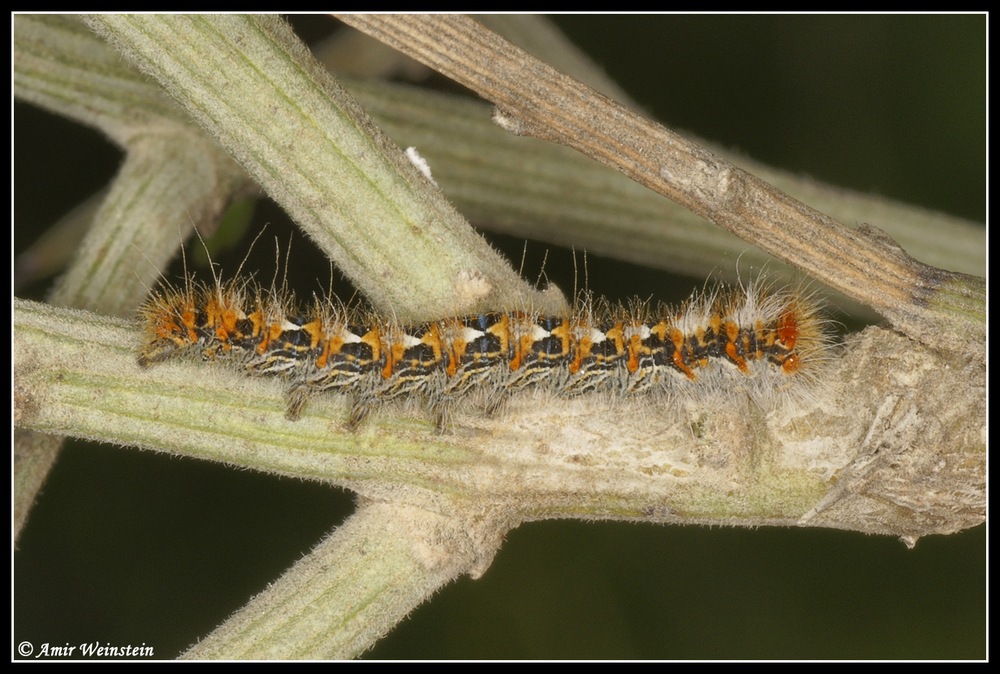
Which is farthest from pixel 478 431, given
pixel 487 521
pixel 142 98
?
pixel 142 98

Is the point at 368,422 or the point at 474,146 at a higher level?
the point at 474,146

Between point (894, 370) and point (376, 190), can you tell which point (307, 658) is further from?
point (894, 370)

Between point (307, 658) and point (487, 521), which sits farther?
point (487, 521)

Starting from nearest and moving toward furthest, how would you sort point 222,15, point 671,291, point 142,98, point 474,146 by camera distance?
point 222,15 < point 142,98 < point 474,146 < point 671,291

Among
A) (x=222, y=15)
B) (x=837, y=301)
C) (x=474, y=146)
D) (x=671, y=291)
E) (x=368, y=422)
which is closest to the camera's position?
(x=222, y=15)

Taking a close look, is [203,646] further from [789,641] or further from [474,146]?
[789,641]

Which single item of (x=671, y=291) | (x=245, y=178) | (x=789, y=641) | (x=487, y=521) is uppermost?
(x=245, y=178)
